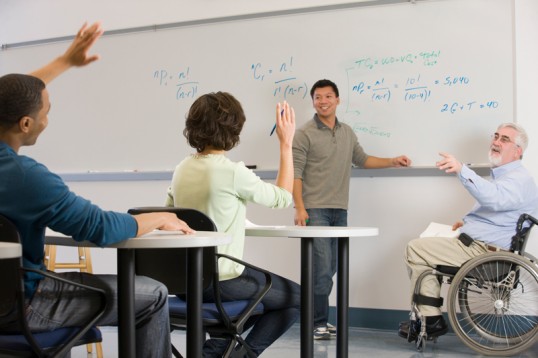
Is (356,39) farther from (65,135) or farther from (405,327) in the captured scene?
(65,135)

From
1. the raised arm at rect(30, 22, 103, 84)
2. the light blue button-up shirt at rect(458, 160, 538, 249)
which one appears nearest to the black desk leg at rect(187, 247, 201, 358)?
the raised arm at rect(30, 22, 103, 84)

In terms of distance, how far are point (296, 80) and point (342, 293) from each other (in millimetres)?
2336

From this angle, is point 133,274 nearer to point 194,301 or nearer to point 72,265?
point 194,301

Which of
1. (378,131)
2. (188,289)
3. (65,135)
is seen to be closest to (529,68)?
(378,131)

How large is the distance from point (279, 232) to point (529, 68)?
251 centimetres

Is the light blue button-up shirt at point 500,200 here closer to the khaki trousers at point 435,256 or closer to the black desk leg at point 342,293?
the khaki trousers at point 435,256

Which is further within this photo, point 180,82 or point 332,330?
point 180,82

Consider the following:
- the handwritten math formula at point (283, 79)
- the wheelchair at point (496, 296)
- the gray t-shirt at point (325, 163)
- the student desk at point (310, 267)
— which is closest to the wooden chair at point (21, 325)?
the student desk at point (310, 267)

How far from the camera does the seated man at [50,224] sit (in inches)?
69.0

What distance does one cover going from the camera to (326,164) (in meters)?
4.47

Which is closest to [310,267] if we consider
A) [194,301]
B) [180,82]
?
[194,301]

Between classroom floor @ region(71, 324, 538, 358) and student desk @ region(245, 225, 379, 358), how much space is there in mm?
1135

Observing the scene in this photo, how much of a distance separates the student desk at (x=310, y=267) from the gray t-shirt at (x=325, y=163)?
175 cm

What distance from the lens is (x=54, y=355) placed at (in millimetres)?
1808
